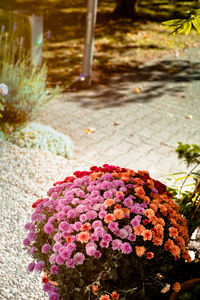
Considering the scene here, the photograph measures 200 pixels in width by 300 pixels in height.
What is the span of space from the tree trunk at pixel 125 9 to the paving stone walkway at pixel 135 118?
195 inches

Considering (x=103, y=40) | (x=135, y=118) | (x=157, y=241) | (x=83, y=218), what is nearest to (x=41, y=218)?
(x=83, y=218)

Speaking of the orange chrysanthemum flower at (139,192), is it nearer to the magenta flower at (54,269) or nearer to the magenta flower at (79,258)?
the magenta flower at (79,258)

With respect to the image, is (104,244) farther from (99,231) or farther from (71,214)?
(71,214)

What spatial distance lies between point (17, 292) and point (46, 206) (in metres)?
0.75

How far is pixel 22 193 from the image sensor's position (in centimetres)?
372

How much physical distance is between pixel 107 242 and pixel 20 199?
1.78 meters

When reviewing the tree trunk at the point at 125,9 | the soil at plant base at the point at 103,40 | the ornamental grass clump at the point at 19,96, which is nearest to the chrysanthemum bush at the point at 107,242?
the ornamental grass clump at the point at 19,96

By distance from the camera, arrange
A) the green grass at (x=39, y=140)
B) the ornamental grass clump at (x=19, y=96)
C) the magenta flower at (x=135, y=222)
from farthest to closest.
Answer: the ornamental grass clump at (x=19, y=96) → the green grass at (x=39, y=140) → the magenta flower at (x=135, y=222)

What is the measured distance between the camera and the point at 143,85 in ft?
24.3

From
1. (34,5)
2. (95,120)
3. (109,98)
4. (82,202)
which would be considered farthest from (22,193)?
(34,5)

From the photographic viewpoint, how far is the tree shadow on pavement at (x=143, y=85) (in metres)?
6.70

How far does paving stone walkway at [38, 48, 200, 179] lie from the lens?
5.04m

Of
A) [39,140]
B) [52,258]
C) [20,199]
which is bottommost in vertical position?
[20,199]

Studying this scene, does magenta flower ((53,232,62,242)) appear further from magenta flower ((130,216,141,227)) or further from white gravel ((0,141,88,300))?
white gravel ((0,141,88,300))
